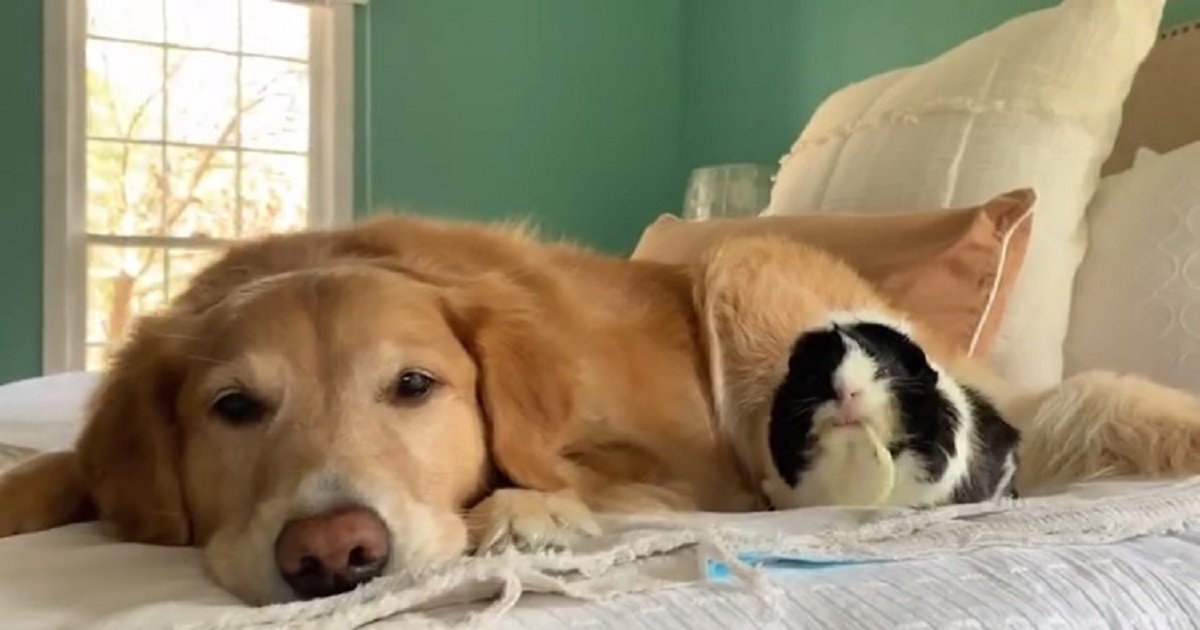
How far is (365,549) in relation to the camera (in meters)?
1.03

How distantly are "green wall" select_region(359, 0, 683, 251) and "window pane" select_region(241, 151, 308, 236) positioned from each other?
9.1 inches

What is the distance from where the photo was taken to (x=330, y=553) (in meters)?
1.02

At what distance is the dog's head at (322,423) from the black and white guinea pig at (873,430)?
0.24 m

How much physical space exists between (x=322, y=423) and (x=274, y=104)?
12.1ft

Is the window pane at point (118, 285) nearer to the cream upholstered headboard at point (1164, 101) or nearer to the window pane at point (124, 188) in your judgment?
the window pane at point (124, 188)

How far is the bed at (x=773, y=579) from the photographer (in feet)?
3.10

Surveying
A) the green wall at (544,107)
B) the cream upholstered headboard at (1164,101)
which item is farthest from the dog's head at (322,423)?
the green wall at (544,107)

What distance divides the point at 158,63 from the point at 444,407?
360 cm

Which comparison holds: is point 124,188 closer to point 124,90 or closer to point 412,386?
point 124,90

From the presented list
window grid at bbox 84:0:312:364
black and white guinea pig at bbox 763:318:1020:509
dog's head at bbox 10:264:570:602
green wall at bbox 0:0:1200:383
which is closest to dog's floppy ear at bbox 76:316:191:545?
dog's head at bbox 10:264:570:602

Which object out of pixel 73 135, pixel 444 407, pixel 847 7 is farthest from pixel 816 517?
pixel 73 135

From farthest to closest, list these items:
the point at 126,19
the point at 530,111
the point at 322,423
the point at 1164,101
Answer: the point at 530,111 → the point at 126,19 → the point at 1164,101 → the point at 322,423

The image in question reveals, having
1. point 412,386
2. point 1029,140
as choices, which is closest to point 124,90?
point 1029,140

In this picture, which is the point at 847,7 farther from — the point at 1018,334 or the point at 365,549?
the point at 365,549
